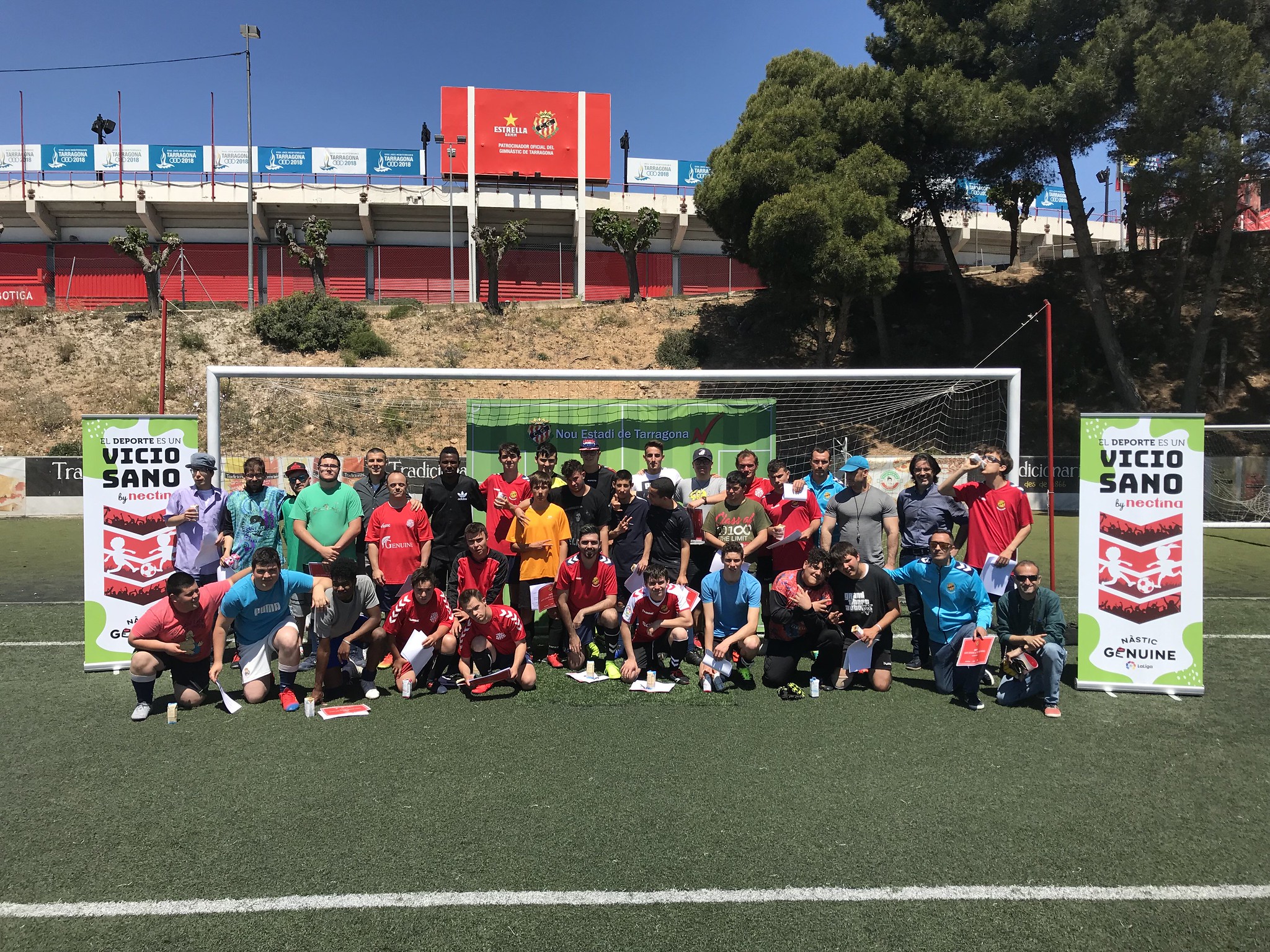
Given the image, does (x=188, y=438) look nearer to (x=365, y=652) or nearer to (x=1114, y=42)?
(x=365, y=652)

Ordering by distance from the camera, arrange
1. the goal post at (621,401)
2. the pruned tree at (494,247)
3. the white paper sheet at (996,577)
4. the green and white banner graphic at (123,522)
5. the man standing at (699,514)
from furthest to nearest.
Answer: the pruned tree at (494,247)
the goal post at (621,401)
the man standing at (699,514)
the green and white banner graphic at (123,522)
the white paper sheet at (996,577)

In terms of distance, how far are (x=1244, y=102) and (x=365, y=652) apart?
20.4 m

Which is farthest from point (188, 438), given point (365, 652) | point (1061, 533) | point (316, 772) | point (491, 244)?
point (491, 244)

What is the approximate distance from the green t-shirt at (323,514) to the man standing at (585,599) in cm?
194

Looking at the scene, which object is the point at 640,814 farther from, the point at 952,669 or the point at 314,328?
the point at 314,328

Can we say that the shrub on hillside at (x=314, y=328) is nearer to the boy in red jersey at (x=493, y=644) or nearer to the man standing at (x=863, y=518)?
the boy in red jersey at (x=493, y=644)

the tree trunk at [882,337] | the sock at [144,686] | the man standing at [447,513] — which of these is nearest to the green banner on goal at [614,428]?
the man standing at [447,513]

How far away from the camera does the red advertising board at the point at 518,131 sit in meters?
35.8

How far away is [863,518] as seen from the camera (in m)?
6.98

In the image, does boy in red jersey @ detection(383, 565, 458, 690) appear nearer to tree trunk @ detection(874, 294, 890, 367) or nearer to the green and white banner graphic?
the green and white banner graphic

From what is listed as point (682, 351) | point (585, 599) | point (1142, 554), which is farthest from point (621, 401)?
point (682, 351)

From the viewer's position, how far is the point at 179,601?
550 centimetres

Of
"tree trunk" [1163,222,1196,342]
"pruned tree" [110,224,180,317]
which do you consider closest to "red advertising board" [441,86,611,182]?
"pruned tree" [110,224,180,317]

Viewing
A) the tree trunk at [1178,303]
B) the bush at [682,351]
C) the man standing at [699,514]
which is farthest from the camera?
the bush at [682,351]
